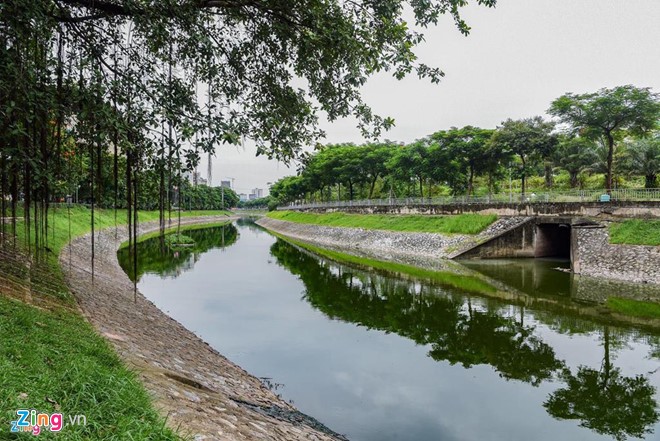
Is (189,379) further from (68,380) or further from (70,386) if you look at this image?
(70,386)

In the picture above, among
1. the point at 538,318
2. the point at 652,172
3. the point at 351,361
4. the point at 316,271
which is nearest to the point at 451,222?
the point at 316,271

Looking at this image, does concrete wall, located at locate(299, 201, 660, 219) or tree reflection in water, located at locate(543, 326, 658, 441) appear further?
concrete wall, located at locate(299, 201, 660, 219)

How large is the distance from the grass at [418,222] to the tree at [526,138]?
495cm

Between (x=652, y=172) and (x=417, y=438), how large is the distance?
116 feet

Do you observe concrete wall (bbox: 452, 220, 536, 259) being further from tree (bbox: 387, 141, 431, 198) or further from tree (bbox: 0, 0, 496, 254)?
tree (bbox: 0, 0, 496, 254)

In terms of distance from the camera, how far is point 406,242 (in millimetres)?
32938

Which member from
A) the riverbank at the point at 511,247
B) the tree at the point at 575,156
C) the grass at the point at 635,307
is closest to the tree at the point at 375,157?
the riverbank at the point at 511,247

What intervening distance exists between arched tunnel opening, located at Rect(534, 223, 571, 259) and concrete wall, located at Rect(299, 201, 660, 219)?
1483 millimetres

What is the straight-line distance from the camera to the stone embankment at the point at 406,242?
28391mm

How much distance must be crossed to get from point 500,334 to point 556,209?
17.1 m

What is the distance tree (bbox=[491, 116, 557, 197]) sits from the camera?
104 ft

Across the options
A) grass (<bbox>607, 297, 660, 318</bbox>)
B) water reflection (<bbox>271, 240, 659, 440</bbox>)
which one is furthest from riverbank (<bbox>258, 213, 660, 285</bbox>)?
grass (<bbox>607, 297, 660, 318</bbox>)

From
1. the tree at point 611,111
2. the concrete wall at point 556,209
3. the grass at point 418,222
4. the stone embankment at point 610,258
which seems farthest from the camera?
the grass at point 418,222

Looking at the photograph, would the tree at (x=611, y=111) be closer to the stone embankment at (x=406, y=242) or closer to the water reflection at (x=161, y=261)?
the stone embankment at (x=406, y=242)
